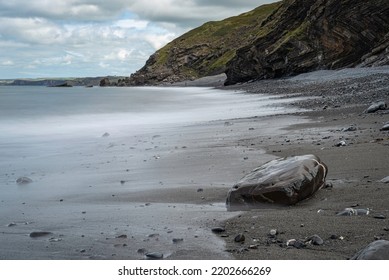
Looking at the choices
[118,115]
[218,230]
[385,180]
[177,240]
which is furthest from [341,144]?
[118,115]

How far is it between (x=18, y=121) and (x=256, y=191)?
26.2 metres

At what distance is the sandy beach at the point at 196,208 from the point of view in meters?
4.92

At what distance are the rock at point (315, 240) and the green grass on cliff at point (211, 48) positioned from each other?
12578 centimetres

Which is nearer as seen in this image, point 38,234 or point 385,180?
point 38,234

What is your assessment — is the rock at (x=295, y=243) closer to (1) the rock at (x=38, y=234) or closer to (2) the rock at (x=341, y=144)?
(1) the rock at (x=38, y=234)

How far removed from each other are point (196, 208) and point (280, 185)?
4.19 ft

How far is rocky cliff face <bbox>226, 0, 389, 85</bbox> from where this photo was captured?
5438cm

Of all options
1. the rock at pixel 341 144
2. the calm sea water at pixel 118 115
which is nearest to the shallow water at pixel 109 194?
the rock at pixel 341 144

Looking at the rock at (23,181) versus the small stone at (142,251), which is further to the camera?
the rock at (23,181)

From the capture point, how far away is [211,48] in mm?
156500

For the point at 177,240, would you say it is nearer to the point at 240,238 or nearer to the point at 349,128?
the point at 240,238

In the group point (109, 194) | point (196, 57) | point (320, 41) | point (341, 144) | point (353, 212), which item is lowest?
point (109, 194)

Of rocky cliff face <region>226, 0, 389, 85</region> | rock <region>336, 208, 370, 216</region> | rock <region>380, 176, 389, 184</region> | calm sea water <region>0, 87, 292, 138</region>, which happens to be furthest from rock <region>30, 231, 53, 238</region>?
rocky cliff face <region>226, 0, 389, 85</region>

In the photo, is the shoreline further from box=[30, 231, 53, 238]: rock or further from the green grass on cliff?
the green grass on cliff
